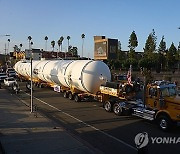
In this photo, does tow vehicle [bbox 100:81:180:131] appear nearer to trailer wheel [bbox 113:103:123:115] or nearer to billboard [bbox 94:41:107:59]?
trailer wheel [bbox 113:103:123:115]

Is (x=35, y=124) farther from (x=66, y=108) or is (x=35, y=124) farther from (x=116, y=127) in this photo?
(x=66, y=108)

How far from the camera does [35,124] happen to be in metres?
15.9

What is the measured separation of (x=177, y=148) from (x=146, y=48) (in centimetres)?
8631

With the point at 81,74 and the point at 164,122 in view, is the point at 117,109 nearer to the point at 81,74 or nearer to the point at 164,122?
the point at 164,122

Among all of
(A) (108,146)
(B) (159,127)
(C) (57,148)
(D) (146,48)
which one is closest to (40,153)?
(C) (57,148)

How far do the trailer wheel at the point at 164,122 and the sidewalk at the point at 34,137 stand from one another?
4.78 meters

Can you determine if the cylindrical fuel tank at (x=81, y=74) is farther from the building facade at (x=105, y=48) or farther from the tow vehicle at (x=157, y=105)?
the building facade at (x=105, y=48)

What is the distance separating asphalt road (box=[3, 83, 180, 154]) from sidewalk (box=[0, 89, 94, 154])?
2.57 ft

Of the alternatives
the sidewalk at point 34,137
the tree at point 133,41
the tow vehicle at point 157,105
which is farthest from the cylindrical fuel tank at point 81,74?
the tree at point 133,41

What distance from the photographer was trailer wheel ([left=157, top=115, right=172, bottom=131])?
1455 cm

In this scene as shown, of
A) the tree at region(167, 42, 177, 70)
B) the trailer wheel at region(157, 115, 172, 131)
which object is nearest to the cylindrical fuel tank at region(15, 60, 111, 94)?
the trailer wheel at region(157, 115, 172, 131)

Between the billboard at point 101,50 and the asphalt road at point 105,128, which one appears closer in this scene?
the asphalt road at point 105,128

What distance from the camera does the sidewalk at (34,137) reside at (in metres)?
11.3

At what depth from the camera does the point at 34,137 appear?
1315 cm
